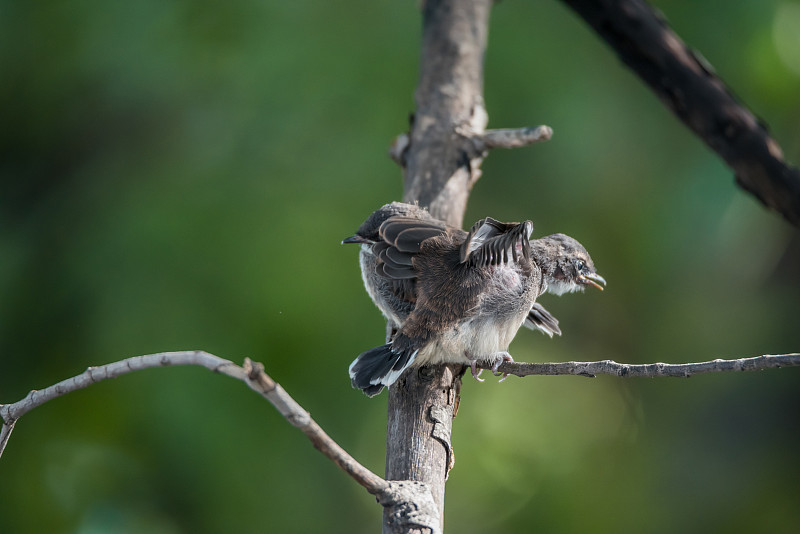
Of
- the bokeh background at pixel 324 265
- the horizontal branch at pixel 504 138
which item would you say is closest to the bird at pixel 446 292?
the horizontal branch at pixel 504 138

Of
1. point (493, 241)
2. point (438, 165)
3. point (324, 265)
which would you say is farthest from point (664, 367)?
point (324, 265)

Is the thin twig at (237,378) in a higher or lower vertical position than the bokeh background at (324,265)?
lower

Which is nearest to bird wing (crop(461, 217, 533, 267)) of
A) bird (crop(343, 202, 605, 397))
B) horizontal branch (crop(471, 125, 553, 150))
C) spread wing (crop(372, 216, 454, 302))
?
bird (crop(343, 202, 605, 397))

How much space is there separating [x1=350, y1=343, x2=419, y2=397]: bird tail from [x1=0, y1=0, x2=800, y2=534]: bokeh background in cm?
185

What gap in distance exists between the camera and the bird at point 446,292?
159 cm

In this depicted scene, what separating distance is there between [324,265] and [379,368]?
2.03 meters

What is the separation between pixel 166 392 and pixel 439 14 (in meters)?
2.08

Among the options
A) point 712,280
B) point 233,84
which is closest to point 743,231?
point 712,280

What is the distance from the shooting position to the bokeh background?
3.43 meters

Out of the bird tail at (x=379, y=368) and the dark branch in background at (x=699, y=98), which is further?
the dark branch in background at (x=699, y=98)

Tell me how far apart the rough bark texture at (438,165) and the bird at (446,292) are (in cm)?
9

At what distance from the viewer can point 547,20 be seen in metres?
4.36

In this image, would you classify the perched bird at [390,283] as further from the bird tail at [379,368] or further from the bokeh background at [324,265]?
the bokeh background at [324,265]

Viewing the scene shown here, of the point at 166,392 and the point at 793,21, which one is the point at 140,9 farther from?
the point at 793,21
